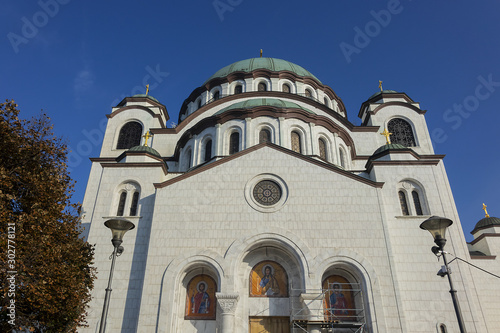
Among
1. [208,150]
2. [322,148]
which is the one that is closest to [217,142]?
[208,150]

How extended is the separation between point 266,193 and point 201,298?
17.3 ft

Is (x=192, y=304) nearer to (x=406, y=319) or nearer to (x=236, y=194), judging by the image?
(x=236, y=194)

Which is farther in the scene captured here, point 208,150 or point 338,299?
point 208,150

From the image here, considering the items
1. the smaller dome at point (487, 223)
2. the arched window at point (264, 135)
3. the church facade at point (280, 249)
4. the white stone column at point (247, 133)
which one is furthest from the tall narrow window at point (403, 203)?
the smaller dome at point (487, 223)

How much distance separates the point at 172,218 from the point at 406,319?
10.3m

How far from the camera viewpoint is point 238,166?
17.2 m

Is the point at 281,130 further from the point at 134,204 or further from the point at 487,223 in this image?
the point at 487,223

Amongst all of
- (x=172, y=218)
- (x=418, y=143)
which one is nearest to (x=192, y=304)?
(x=172, y=218)

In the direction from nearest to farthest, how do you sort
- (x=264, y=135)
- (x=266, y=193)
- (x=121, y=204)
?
(x=266, y=193) < (x=121, y=204) < (x=264, y=135)

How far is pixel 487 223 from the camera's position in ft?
78.4

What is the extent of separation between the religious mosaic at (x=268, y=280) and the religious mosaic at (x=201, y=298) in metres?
1.70

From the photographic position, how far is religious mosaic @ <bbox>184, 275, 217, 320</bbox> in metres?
15.0

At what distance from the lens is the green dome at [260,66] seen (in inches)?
1155

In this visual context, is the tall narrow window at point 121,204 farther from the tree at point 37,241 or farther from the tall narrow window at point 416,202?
the tall narrow window at point 416,202
